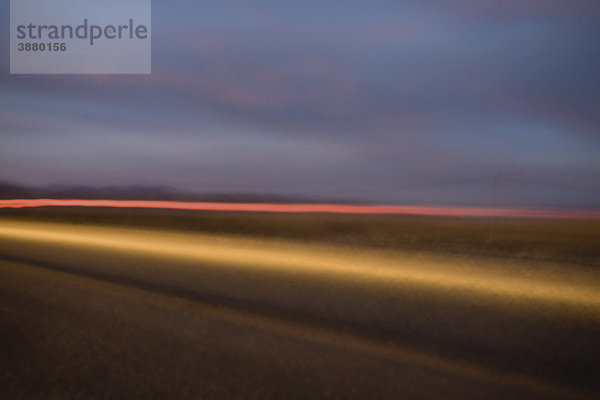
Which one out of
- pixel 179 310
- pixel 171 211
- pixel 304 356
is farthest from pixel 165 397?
pixel 171 211

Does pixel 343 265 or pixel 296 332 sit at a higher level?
pixel 343 265

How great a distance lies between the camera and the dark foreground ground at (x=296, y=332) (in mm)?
2828

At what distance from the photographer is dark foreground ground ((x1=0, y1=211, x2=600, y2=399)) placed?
9.28 ft

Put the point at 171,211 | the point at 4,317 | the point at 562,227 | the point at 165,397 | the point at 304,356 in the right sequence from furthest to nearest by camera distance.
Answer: the point at 171,211
the point at 562,227
the point at 4,317
the point at 304,356
the point at 165,397

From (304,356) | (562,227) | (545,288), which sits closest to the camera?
(304,356)

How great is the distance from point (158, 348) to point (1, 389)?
3.39 ft

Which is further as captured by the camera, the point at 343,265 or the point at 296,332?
the point at 343,265

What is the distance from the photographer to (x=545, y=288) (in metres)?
5.00

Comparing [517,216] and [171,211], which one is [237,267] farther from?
[171,211]

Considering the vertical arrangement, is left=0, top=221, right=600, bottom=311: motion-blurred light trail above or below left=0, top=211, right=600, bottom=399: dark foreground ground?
above

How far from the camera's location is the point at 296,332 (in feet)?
12.5

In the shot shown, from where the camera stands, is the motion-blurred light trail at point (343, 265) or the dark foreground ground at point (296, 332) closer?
the dark foreground ground at point (296, 332)

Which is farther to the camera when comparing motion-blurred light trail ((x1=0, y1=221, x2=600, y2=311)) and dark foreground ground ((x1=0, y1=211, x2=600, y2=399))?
motion-blurred light trail ((x1=0, y1=221, x2=600, y2=311))

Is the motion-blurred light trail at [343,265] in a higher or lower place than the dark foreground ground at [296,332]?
higher
